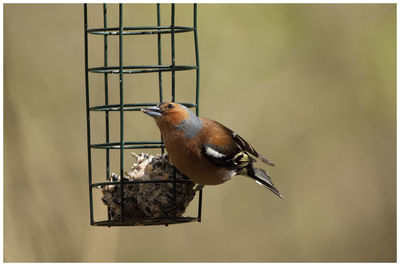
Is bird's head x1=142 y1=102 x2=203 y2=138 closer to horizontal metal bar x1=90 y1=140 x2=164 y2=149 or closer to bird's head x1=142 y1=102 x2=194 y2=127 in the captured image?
bird's head x1=142 y1=102 x2=194 y2=127

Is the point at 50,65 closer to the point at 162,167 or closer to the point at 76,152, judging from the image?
the point at 76,152

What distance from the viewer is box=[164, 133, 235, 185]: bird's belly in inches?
263

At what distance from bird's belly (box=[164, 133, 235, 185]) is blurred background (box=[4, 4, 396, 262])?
10.7 feet

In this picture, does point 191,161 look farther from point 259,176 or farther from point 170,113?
point 259,176

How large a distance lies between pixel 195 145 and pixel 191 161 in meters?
0.15

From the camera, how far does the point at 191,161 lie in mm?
6695

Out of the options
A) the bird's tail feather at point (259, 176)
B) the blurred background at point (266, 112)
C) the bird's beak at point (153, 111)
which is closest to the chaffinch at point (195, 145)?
the bird's beak at point (153, 111)

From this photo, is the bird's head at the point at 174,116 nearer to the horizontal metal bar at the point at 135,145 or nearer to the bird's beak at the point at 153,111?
the bird's beak at the point at 153,111

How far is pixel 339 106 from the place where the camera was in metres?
11.7

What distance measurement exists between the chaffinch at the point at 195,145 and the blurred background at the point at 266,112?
3.25m

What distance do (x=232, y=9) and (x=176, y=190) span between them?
4.98 m

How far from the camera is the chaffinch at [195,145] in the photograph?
6676 mm

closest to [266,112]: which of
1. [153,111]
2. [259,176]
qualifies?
[259,176]

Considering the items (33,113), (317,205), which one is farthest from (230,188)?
(33,113)
